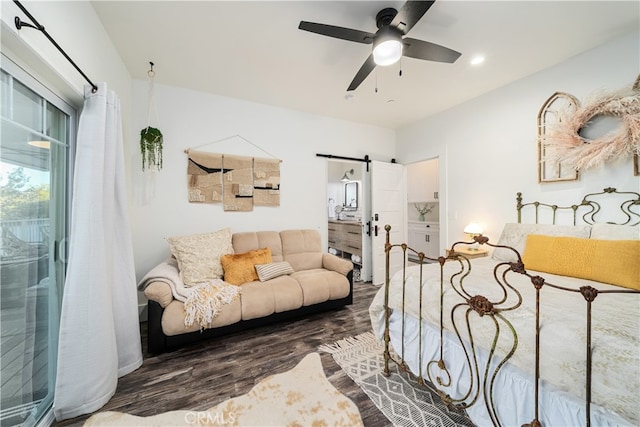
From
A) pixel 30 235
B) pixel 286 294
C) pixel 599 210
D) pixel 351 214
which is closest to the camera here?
pixel 30 235

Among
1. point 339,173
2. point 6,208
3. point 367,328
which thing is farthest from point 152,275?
point 339,173

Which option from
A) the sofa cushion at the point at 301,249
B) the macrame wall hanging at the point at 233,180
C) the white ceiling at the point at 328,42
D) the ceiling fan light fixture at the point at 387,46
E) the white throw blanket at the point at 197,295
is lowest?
the white throw blanket at the point at 197,295

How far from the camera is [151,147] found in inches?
105

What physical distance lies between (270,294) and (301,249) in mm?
1025

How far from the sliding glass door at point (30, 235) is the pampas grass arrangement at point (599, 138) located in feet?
13.8

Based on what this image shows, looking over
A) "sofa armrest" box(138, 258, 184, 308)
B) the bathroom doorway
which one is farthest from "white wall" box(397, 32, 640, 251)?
"sofa armrest" box(138, 258, 184, 308)

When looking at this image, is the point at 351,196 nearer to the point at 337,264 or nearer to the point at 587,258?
the point at 337,264

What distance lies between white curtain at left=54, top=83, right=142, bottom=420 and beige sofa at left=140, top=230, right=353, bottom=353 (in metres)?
0.30

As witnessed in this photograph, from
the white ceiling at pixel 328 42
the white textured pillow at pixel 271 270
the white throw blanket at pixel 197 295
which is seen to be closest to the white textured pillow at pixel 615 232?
the white ceiling at pixel 328 42

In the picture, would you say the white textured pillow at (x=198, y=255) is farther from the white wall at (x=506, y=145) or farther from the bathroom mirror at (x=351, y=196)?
the bathroom mirror at (x=351, y=196)

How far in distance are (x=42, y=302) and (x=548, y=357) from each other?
2.74m

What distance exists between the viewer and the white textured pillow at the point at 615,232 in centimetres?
182

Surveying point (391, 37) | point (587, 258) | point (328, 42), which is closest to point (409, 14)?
point (391, 37)

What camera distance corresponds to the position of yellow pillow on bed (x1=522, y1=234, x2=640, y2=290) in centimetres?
160
